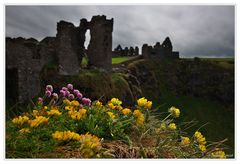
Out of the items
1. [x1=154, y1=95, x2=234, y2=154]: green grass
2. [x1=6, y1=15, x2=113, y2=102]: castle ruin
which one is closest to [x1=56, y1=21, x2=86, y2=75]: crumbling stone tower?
[x1=6, y1=15, x2=113, y2=102]: castle ruin

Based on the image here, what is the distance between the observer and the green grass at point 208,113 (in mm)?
19978

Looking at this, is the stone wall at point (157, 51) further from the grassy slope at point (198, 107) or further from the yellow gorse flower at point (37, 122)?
the yellow gorse flower at point (37, 122)

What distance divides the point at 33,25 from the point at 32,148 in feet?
7.26

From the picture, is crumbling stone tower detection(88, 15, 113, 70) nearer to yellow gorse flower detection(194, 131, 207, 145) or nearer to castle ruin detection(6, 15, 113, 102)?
castle ruin detection(6, 15, 113, 102)

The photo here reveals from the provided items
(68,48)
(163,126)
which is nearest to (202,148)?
(163,126)

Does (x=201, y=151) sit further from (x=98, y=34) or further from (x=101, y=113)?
(x=98, y=34)

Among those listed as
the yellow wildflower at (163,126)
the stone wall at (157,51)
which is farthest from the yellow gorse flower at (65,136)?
the stone wall at (157,51)

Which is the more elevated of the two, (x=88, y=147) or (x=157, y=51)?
(x=157, y=51)

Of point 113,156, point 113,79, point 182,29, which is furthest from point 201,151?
point 113,79

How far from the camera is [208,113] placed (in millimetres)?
26812

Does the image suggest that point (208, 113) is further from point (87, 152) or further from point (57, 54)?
point (87, 152)

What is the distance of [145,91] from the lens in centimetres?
3050

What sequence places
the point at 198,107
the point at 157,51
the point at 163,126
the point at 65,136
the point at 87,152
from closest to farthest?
the point at 87,152
the point at 65,136
the point at 163,126
the point at 198,107
the point at 157,51

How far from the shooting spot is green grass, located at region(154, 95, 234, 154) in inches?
787
